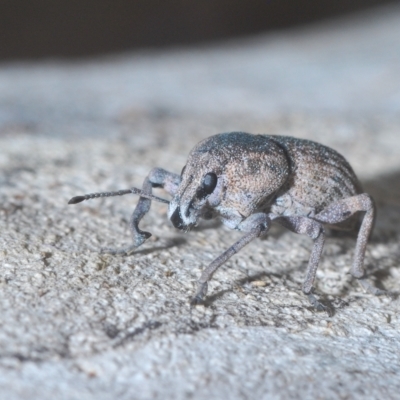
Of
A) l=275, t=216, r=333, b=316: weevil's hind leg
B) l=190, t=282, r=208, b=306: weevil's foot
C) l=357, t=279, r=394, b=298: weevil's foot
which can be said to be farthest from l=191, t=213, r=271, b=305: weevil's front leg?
l=357, t=279, r=394, b=298: weevil's foot

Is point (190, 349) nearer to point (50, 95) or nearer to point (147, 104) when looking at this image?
point (147, 104)

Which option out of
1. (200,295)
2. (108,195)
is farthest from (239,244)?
(108,195)

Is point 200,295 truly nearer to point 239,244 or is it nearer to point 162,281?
point 162,281

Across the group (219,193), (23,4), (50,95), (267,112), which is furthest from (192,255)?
(23,4)

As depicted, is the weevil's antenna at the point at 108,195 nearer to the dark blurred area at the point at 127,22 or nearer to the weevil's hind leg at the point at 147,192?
the weevil's hind leg at the point at 147,192

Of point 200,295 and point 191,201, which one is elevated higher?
point 191,201

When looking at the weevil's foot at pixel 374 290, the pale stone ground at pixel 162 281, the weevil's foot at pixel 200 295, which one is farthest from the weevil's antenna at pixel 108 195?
the weevil's foot at pixel 374 290
